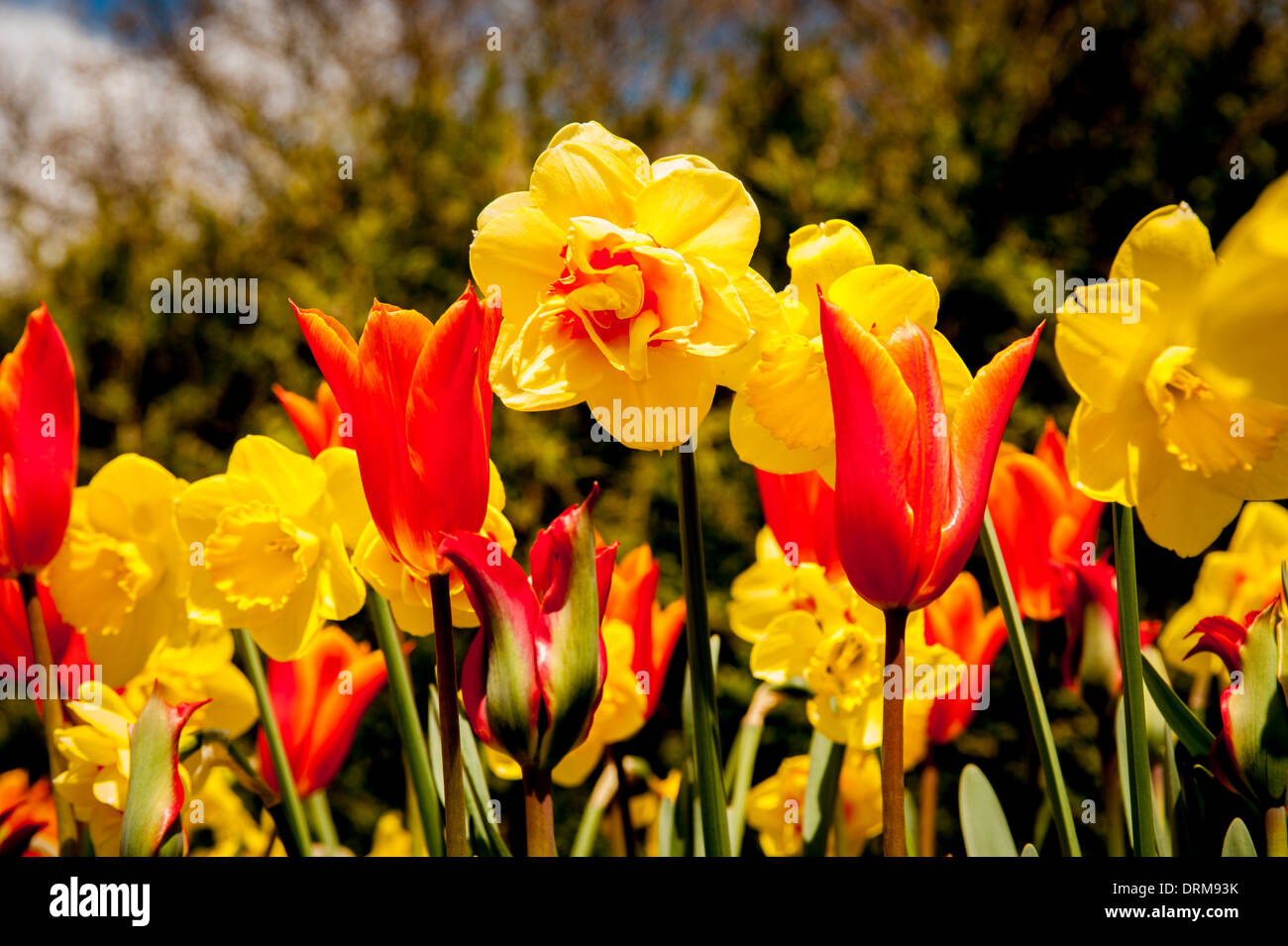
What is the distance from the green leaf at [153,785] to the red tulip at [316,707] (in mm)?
284

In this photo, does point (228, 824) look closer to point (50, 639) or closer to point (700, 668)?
point (50, 639)

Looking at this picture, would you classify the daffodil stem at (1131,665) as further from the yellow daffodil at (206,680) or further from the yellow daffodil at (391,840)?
the yellow daffodil at (391,840)

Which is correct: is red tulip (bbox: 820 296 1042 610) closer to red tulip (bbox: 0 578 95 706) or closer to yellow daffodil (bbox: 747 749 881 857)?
yellow daffodil (bbox: 747 749 881 857)

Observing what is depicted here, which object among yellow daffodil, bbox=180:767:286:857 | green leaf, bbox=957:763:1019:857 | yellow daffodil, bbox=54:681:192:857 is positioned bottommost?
yellow daffodil, bbox=180:767:286:857

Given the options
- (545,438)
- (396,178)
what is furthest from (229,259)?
(545,438)

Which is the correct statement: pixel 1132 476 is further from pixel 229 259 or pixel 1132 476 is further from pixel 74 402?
pixel 229 259

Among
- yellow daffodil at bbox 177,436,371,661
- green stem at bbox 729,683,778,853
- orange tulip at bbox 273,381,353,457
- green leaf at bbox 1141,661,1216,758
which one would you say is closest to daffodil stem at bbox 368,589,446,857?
yellow daffodil at bbox 177,436,371,661

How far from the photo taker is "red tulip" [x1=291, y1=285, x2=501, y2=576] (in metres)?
0.50

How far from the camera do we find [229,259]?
3088mm

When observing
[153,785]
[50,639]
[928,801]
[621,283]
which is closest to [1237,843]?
[928,801]

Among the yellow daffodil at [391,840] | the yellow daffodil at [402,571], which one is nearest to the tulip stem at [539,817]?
the yellow daffodil at [402,571]

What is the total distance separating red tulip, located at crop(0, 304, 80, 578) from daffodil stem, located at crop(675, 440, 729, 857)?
1.39 ft

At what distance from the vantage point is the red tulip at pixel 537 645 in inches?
18.7
